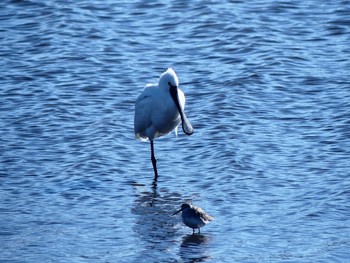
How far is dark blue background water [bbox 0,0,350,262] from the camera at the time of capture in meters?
8.47

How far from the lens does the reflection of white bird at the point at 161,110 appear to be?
11.0m

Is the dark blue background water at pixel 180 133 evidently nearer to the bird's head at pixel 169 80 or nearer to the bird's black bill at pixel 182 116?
the bird's black bill at pixel 182 116

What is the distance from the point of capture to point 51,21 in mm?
17219

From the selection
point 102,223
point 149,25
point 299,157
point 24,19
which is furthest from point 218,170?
point 24,19

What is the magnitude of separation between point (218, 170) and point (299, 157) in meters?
0.97

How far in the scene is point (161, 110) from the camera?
11.2 m

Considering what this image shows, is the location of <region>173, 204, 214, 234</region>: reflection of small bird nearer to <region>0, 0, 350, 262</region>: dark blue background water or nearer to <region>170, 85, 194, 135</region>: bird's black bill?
<region>0, 0, 350, 262</region>: dark blue background water

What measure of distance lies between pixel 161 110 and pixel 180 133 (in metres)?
1.03

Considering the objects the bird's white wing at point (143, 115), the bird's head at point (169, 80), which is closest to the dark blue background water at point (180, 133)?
the bird's white wing at point (143, 115)

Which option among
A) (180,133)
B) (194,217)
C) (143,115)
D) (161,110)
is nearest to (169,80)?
(161,110)

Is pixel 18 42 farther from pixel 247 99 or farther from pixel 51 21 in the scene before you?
pixel 247 99

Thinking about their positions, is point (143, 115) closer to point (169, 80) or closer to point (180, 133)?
point (169, 80)

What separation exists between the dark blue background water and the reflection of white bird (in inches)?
11.9

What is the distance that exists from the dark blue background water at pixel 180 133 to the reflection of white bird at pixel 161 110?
0.30 meters
